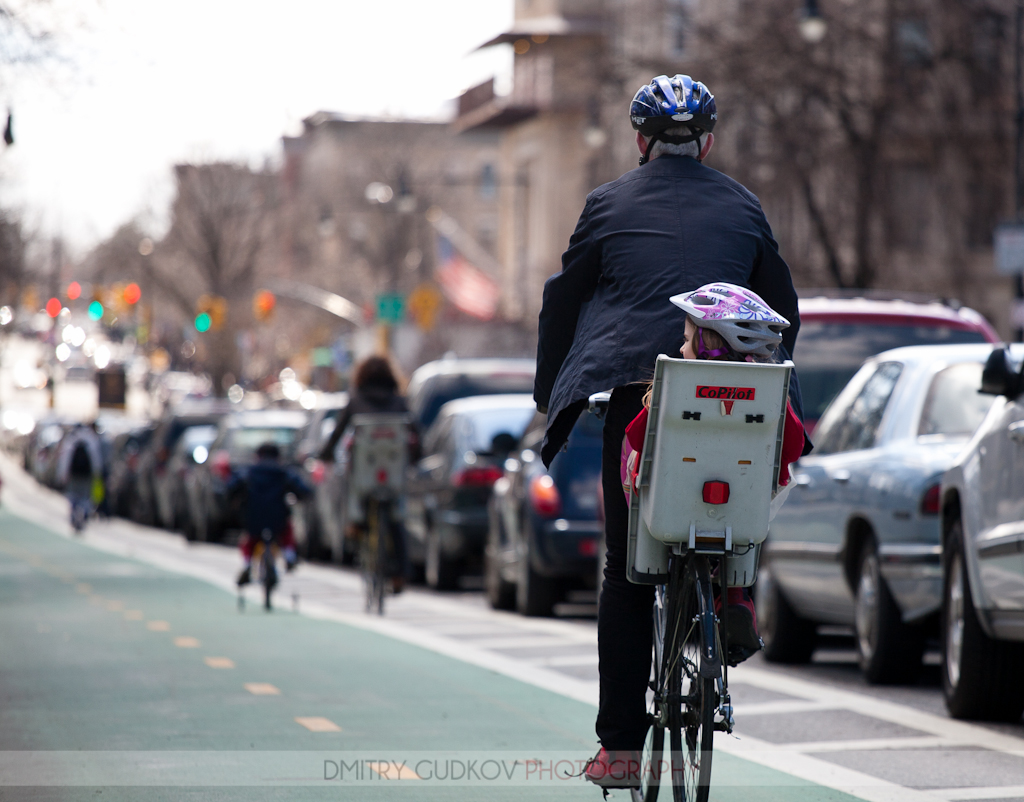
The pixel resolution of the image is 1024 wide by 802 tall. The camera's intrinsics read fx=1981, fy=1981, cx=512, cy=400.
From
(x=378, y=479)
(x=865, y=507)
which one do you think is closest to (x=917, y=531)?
(x=865, y=507)

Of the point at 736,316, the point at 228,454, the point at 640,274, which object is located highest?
the point at 640,274

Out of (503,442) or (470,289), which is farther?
(470,289)

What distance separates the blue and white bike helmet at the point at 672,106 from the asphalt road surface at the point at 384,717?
7.08 ft

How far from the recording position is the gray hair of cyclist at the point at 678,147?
5.39 metres

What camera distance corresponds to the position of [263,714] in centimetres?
813

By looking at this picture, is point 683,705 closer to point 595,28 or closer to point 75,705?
point 75,705

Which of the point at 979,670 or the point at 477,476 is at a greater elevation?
the point at 477,476

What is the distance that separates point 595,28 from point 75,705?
5616cm

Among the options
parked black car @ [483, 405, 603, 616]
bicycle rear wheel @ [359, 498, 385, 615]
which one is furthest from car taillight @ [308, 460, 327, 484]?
parked black car @ [483, 405, 603, 616]

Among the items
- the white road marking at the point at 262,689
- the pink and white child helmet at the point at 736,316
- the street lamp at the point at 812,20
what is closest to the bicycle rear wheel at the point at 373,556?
the white road marking at the point at 262,689

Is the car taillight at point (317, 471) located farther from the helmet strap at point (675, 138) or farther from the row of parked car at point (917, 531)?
the helmet strap at point (675, 138)

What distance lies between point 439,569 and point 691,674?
40.6 feet

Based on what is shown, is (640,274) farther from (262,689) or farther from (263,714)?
(262,689)

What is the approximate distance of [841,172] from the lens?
2730 cm
